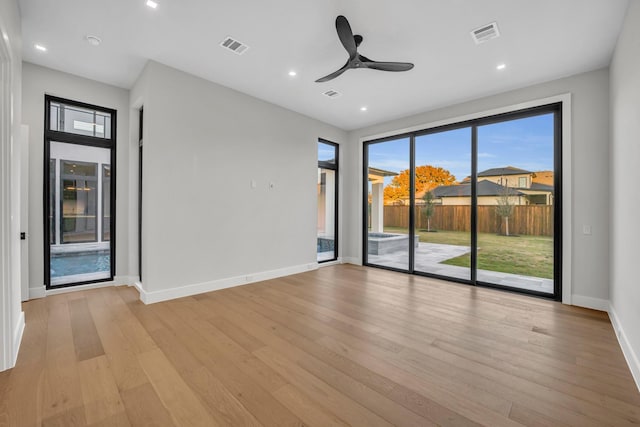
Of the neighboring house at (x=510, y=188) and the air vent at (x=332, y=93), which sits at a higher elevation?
the air vent at (x=332, y=93)

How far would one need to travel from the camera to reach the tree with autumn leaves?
17.1 feet

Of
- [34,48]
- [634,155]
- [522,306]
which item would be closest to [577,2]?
[634,155]

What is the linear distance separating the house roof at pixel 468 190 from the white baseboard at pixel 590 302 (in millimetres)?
1573

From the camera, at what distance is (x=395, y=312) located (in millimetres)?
3449

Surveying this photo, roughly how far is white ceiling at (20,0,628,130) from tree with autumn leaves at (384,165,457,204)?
1.38 m

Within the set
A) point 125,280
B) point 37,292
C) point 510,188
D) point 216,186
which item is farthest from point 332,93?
point 37,292

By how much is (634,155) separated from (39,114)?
6629mm

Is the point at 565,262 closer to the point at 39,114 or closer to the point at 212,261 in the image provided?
the point at 212,261

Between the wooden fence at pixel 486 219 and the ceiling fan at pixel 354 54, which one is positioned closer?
the ceiling fan at pixel 354 54

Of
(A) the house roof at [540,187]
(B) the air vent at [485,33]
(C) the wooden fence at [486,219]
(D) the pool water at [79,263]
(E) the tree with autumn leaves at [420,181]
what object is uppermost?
(B) the air vent at [485,33]

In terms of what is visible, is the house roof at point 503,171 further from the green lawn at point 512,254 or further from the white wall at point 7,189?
the white wall at point 7,189

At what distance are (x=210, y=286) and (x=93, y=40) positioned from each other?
132 inches

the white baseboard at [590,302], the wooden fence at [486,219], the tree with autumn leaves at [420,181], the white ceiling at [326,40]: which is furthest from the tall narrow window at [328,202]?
the white baseboard at [590,302]

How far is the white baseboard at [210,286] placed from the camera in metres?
3.70
